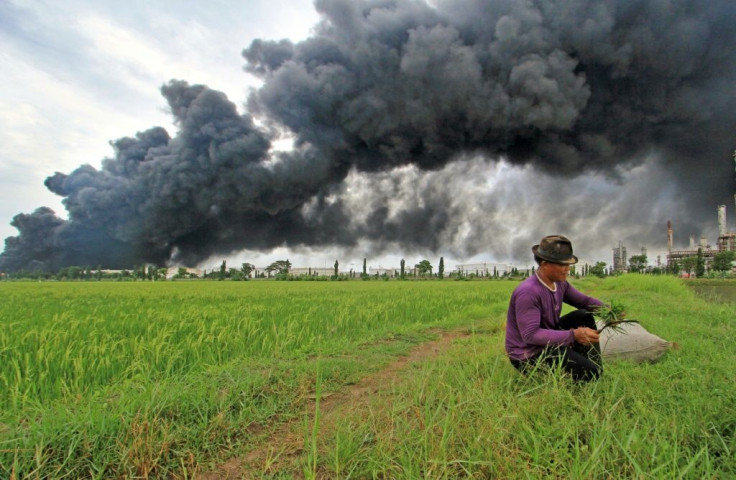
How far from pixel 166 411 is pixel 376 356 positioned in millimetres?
3099

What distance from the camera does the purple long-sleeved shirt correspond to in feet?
10.8

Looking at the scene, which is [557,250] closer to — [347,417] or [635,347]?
[635,347]

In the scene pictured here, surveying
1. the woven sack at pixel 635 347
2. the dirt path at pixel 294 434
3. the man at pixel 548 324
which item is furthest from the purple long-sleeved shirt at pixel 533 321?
the dirt path at pixel 294 434

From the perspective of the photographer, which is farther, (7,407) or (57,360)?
(57,360)

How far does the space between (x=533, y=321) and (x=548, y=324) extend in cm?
39

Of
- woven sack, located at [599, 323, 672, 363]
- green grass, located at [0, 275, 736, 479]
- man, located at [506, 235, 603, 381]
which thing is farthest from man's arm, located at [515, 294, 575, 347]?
woven sack, located at [599, 323, 672, 363]

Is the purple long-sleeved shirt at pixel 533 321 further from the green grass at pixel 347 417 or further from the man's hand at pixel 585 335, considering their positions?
the green grass at pixel 347 417

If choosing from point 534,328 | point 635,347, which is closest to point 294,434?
point 534,328

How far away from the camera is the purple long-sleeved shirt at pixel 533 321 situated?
3301mm

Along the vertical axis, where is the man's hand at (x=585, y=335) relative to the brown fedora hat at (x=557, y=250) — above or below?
below

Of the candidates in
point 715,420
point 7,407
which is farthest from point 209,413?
point 715,420

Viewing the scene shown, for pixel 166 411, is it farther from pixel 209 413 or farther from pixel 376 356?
pixel 376 356

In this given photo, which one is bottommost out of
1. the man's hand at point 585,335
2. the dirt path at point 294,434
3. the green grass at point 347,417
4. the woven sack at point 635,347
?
the dirt path at point 294,434

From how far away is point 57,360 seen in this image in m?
4.07
